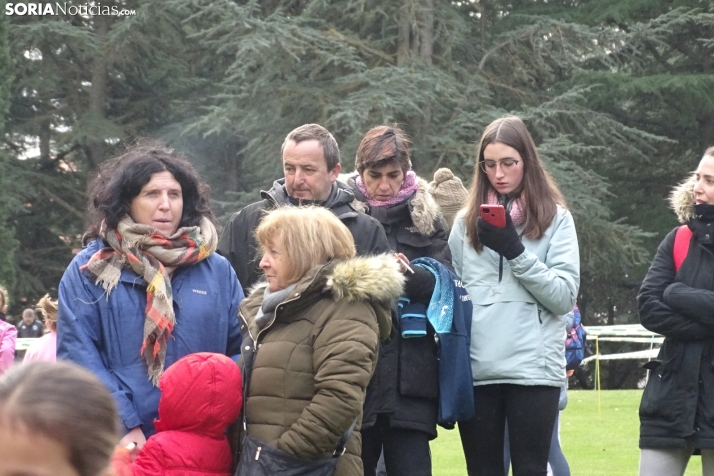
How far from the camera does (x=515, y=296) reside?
4516mm

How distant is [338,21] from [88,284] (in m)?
22.3

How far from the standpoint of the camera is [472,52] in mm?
26016

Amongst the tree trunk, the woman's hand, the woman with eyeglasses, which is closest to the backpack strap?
the woman with eyeglasses

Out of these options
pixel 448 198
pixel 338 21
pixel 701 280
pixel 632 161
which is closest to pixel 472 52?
pixel 338 21

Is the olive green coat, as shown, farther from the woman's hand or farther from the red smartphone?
the red smartphone

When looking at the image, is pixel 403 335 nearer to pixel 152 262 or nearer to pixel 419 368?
pixel 419 368

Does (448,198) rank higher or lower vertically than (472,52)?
lower

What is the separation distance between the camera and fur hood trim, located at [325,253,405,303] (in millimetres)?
3693

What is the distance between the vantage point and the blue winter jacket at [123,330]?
3.70 metres

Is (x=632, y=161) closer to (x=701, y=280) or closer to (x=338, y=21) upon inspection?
(x=338, y=21)

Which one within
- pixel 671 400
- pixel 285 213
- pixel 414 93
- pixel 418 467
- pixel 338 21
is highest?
pixel 338 21

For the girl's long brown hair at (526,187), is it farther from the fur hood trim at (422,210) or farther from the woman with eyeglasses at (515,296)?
the fur hood trim at (422,210)

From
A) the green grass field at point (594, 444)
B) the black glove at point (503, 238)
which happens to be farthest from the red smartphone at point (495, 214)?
the green grass field at point (594, 444)

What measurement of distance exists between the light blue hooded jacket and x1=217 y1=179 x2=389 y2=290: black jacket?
50 centimetres
